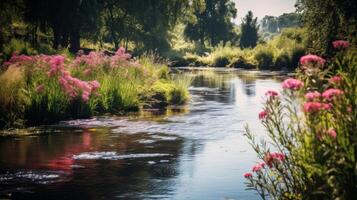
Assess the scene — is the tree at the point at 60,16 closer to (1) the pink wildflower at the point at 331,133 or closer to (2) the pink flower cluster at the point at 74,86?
(2) the pink flower cluster at the point at 74,86

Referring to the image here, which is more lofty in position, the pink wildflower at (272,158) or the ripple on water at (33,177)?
the pink wildflower at (272,158)

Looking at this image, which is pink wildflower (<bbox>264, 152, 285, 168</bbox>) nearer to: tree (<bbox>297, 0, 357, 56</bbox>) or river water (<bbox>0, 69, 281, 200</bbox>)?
river water (<bbox>0, 69, 281, 200</bbox>)

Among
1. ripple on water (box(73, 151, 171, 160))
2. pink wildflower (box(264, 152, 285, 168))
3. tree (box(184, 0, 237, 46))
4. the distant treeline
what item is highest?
tree (box(184, 0, 237, 46))

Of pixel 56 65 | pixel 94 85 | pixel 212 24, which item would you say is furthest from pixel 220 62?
pixel 56 65

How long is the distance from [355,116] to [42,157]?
26.1 feet

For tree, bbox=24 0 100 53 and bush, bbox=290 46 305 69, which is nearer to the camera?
tree, bbox=24 0 100 53

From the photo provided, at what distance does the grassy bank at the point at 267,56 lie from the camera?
52469 mm

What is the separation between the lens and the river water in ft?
30.6

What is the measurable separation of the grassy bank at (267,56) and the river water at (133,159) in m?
32.2

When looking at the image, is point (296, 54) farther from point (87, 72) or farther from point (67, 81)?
point (67, 81)

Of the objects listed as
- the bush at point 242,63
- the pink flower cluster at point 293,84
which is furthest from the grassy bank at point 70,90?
the bush at point 242,63

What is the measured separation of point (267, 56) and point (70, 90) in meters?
42.7

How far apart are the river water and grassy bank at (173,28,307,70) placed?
32.2m

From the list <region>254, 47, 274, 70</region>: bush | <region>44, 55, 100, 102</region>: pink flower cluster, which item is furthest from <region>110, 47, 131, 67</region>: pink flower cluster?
<region>254, 47, 274, 70</region>: bush
